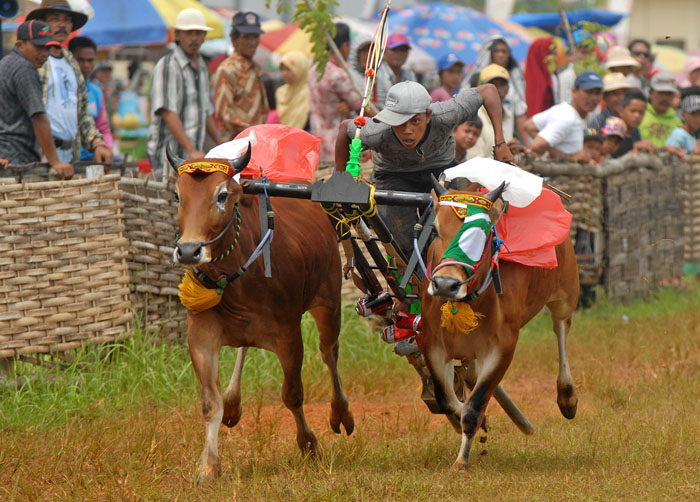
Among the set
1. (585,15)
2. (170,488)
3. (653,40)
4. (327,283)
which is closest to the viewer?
(170,488)

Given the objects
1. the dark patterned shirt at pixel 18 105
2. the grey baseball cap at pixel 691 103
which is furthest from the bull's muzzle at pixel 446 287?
the grey baseball cap at pixel 691 103

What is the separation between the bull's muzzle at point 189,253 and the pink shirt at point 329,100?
5885mm

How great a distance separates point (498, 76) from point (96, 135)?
160 inches

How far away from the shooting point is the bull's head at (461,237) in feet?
20.2

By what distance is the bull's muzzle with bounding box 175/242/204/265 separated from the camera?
6121 mm

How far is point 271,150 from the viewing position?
25.5ft

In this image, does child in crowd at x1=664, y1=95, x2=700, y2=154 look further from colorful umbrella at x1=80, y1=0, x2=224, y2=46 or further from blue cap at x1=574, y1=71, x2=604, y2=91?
colorful umbrella at x1=80, y1=0, x2=224, y2=46

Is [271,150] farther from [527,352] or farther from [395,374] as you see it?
[527,352]

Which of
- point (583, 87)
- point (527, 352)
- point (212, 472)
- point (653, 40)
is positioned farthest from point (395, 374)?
point (653, 40)

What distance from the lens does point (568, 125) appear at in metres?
12.1

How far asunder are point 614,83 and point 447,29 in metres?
11.4

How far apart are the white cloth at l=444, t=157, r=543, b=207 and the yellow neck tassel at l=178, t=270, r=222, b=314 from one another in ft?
5.05

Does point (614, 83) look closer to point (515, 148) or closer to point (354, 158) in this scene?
point (515, 148)

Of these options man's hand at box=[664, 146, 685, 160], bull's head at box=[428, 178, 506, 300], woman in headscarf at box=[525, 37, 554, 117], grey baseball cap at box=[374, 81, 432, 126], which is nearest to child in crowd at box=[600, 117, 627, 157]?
man's hand at box=[664, 146, 685, 160]
